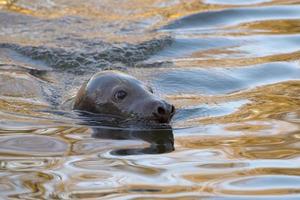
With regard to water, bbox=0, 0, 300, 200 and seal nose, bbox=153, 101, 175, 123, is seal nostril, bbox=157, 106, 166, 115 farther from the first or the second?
water, bbox=0, 0, 300, 200

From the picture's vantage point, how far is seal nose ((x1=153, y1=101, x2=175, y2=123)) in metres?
5.44

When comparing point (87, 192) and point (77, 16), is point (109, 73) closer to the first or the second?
point (87, 192)

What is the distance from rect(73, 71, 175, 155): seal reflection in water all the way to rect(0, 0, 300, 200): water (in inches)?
1.3

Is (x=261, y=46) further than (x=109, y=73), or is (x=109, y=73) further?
(x=261, y=46)

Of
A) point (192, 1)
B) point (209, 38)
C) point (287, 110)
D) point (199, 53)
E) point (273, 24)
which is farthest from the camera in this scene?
point (192, 1)

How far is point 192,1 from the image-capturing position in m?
10.7

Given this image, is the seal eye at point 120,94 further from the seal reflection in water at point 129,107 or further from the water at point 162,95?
the water at point 162,95

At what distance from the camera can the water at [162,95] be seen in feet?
13.8

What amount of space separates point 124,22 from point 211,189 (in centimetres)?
→ 569

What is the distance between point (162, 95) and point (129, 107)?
1.12m

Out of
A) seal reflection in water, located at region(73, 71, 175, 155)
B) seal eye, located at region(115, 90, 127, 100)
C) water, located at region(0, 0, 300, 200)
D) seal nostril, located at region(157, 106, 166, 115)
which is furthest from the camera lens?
seal eye, located at region(115, 90, 127, 100)

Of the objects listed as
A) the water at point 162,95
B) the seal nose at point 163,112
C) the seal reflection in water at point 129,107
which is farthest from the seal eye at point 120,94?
the seal nose at point 163,112

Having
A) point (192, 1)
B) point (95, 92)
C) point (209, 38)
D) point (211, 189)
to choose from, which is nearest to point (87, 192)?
point (211, 189)

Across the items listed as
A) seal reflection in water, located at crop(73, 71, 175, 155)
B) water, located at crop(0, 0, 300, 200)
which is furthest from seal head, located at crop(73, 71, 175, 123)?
water, located at crop(0, 0, 300, 200)
